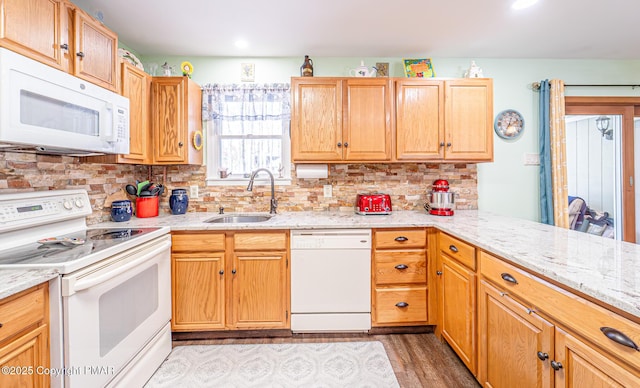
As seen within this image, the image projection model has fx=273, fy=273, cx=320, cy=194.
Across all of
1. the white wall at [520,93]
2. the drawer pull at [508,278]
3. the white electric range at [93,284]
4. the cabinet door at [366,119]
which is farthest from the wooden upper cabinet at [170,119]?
the drawer pull at [508,278]

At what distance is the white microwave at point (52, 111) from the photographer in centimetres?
112

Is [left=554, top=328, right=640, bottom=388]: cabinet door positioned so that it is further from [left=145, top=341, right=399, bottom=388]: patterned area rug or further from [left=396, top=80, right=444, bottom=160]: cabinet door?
[left=396, top=80, right=444, bottom=160]: cabinet door

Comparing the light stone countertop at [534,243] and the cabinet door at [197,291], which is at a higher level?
the light stone countertop at [534,243]

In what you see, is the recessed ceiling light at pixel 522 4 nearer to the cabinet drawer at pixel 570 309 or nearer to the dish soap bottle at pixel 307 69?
the dish soap bottle at pixel 307 69

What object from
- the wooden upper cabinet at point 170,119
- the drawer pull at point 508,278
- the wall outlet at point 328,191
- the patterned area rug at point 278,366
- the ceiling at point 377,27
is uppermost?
the ceiling at point 377,27

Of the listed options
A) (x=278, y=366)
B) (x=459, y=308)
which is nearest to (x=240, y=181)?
(x=278, y=366)

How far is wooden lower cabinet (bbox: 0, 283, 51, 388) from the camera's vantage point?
0.90m

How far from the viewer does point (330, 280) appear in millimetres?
2107

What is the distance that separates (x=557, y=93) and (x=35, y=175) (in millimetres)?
4212

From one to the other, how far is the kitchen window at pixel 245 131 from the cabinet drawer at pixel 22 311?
172 cm

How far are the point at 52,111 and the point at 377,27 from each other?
2.16 m

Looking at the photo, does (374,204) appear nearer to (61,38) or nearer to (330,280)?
(330,280)

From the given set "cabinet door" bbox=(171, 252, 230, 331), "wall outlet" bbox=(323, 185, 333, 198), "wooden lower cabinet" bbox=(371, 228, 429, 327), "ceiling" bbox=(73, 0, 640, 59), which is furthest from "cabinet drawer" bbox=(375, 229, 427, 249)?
"ceiling" bbox=(73, 0, 640, 59)

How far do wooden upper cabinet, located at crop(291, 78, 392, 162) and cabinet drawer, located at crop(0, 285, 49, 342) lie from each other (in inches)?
68.7
